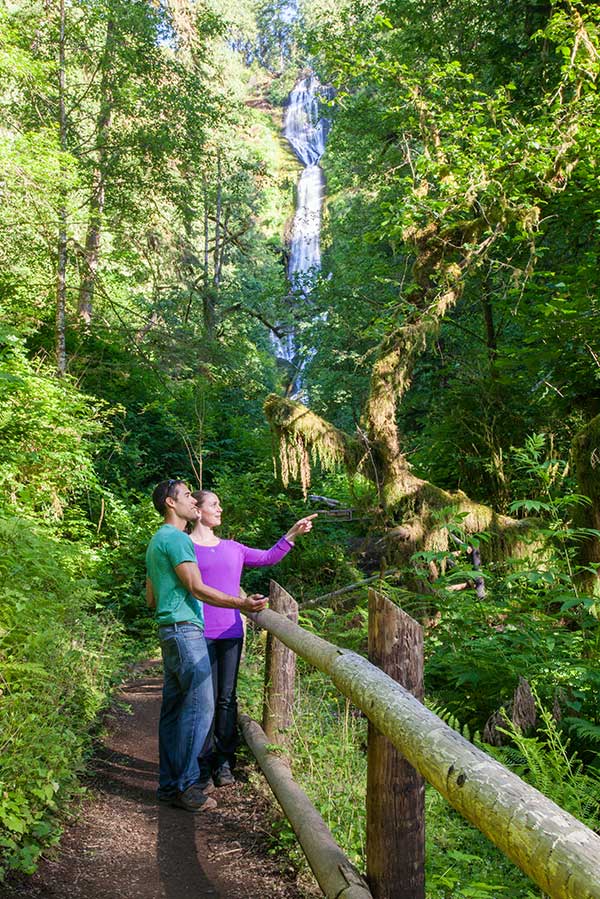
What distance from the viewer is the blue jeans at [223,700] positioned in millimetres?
5051

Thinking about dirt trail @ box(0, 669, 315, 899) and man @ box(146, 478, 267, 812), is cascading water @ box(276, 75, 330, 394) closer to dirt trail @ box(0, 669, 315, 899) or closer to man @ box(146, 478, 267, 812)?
man @ box(146, 478, 267, 812)

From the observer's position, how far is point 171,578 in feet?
15.1

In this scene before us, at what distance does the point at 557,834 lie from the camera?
1550 mm

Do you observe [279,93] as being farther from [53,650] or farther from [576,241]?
[53,650]

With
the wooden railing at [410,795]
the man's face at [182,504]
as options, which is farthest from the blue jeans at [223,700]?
the wooden railing at [410,795]

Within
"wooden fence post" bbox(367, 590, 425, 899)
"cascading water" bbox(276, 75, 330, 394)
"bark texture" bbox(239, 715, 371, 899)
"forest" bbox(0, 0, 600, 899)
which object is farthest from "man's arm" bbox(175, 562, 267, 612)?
"cascading water" bbox(276, 75, 330, 394)

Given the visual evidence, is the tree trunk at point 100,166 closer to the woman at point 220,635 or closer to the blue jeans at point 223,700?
the woman at point 220,635

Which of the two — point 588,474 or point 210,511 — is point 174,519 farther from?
point 588,474

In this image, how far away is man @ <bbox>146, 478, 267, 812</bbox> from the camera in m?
4.48

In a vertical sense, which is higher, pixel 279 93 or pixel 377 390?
pixel 279 93

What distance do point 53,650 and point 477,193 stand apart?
8.60 metres

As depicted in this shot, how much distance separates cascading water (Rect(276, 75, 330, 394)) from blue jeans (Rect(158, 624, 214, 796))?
85.8ft

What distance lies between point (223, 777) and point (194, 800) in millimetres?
561

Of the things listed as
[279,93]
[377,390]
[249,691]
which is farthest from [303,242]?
[249,691]
